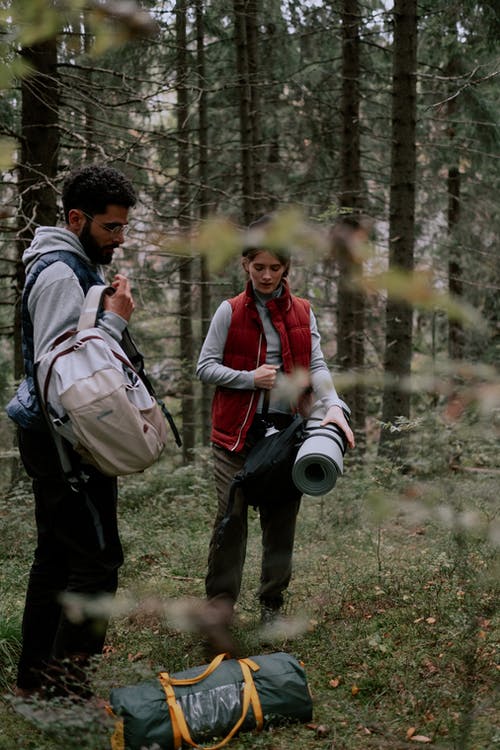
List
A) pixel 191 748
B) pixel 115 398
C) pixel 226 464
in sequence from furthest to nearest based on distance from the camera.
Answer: pixel 226 464 → pixel 191 748 → pixel 115 398

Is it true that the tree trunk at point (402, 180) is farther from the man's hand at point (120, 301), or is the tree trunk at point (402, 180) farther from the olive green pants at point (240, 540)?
the man's hand at point (120, 301)

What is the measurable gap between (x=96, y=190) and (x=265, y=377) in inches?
48.7

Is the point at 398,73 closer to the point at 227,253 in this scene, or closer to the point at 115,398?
the point at 115,398

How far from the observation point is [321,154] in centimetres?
1336

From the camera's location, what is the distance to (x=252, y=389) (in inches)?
149

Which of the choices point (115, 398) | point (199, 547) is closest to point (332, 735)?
point (115, 398)

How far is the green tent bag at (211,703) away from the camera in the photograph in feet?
9.63

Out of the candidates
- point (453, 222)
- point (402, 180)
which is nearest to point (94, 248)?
point (402, 180)

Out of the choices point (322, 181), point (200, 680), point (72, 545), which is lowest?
point (200, 680)

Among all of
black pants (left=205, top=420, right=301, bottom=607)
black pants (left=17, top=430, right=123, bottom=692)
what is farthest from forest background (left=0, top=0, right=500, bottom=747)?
black pants (left=17, top=430, right=123, bottom=692)

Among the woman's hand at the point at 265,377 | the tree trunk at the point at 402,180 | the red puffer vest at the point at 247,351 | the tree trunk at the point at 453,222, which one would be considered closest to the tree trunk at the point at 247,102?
the tree trunk at the point at 402,180

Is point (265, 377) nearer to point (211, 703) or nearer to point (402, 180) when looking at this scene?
point (211, 703)

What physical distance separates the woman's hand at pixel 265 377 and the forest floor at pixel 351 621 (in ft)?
2.40

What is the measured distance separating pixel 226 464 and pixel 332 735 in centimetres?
139
